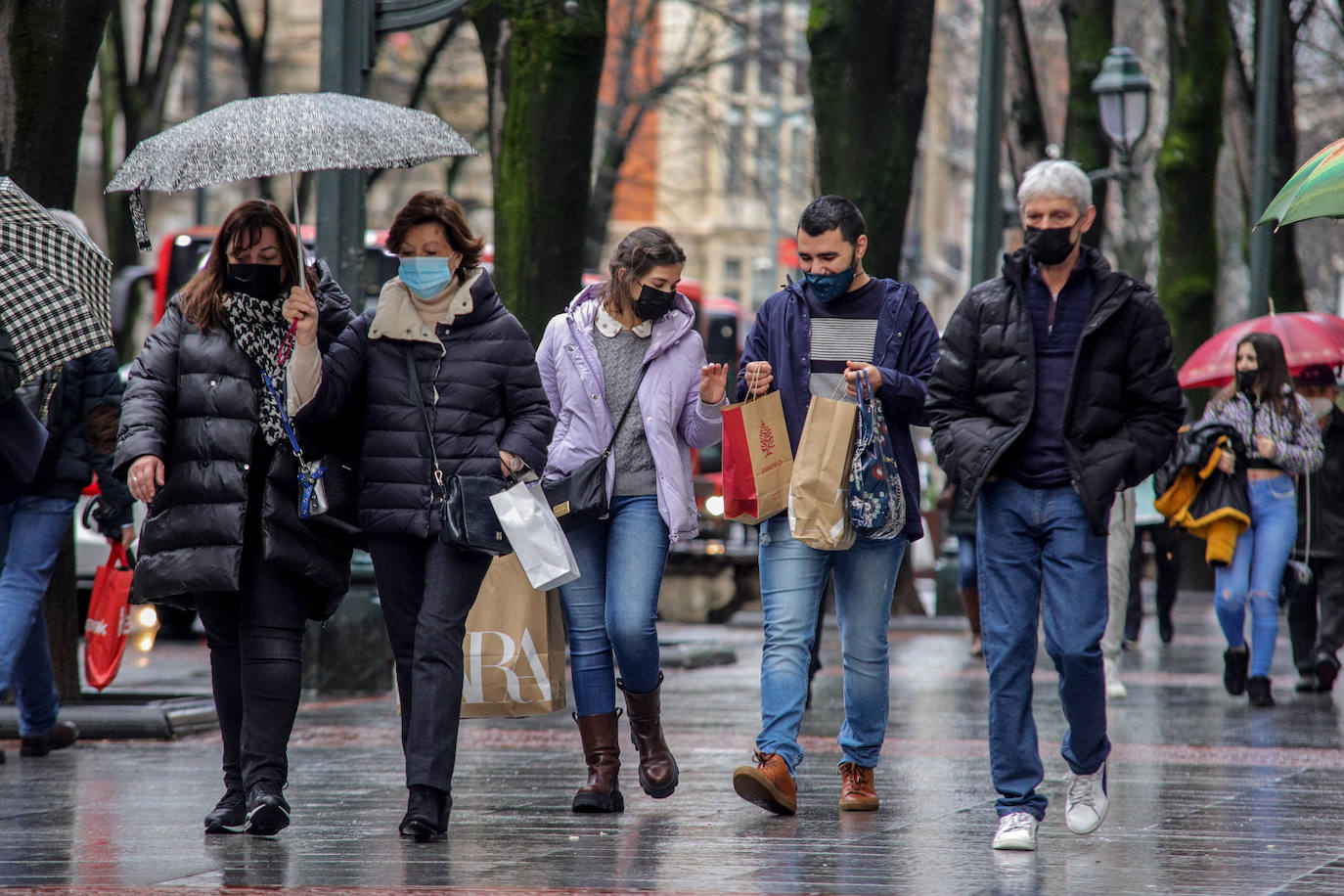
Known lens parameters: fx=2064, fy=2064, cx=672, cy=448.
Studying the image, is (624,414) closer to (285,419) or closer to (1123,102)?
(285,419)

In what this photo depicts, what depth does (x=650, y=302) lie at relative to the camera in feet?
22.8

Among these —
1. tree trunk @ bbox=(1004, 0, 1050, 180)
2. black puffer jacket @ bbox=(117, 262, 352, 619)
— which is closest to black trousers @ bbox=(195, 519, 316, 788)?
black puffer jacket @ bbox=(117, 262, 352, 619)

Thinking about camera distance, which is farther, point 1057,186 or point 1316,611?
point 1316,611

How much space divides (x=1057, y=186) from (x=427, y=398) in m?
2.03

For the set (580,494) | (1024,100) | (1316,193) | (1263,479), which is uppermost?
(1024,100)

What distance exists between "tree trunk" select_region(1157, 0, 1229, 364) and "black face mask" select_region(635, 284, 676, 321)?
1440cm

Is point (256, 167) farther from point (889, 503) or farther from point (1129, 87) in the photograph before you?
point (1129, 87)

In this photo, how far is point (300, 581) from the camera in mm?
6512

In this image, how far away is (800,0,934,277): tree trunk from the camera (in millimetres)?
13414

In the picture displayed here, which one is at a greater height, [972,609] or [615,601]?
[615,601]

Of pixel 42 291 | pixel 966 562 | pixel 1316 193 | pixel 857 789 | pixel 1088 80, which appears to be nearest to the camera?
pixel 857 789

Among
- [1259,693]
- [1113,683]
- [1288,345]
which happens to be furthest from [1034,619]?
[1288,345]

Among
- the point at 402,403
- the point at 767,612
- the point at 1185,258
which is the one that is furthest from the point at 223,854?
the point at 1185,258

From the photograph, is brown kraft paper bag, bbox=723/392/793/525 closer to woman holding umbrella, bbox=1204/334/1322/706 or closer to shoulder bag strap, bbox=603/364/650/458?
shoulder bag strap, bbox=603/364/650/458
